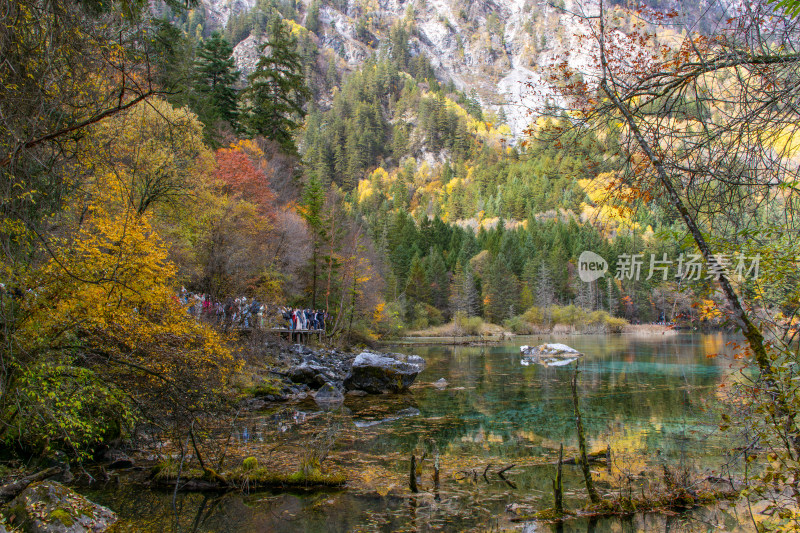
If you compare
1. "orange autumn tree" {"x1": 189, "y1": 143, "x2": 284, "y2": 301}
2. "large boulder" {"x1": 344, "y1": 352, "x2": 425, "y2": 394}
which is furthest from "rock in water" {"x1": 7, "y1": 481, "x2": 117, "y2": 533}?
"orange autumn tree" {"x1": 189, "y1": 143, "x2": 284, "y2": 301}

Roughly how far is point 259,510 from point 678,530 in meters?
5.94

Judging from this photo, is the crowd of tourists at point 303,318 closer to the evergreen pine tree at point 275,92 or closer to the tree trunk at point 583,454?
the evergreen pine tree at point 275,92

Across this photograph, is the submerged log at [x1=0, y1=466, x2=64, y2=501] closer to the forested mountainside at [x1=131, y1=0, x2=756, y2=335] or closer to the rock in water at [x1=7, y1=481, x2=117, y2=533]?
the rock in water at [x1=7, y1=481, x2=117, y2=533]

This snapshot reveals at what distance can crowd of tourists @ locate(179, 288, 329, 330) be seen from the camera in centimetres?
1698

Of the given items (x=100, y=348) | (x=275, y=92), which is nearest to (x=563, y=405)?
(x=100, y=348)

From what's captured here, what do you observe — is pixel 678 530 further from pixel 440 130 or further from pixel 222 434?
pixel 440 130

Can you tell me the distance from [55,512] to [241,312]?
14.4m

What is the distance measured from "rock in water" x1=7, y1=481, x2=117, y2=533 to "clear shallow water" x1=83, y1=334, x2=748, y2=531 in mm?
568

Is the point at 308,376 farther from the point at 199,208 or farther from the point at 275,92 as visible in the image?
the point at 275,92

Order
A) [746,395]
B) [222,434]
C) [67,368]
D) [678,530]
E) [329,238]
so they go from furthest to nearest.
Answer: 1. [329,238]
2. [222,434]
3. [67,368]
4. [678,530]
5. [746,395]

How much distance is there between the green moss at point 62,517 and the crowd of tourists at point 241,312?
7.76 metres

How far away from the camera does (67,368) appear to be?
703cm

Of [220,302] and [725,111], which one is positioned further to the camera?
[220,302]

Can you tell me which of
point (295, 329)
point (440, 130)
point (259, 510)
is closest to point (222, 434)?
point (259, 510)
